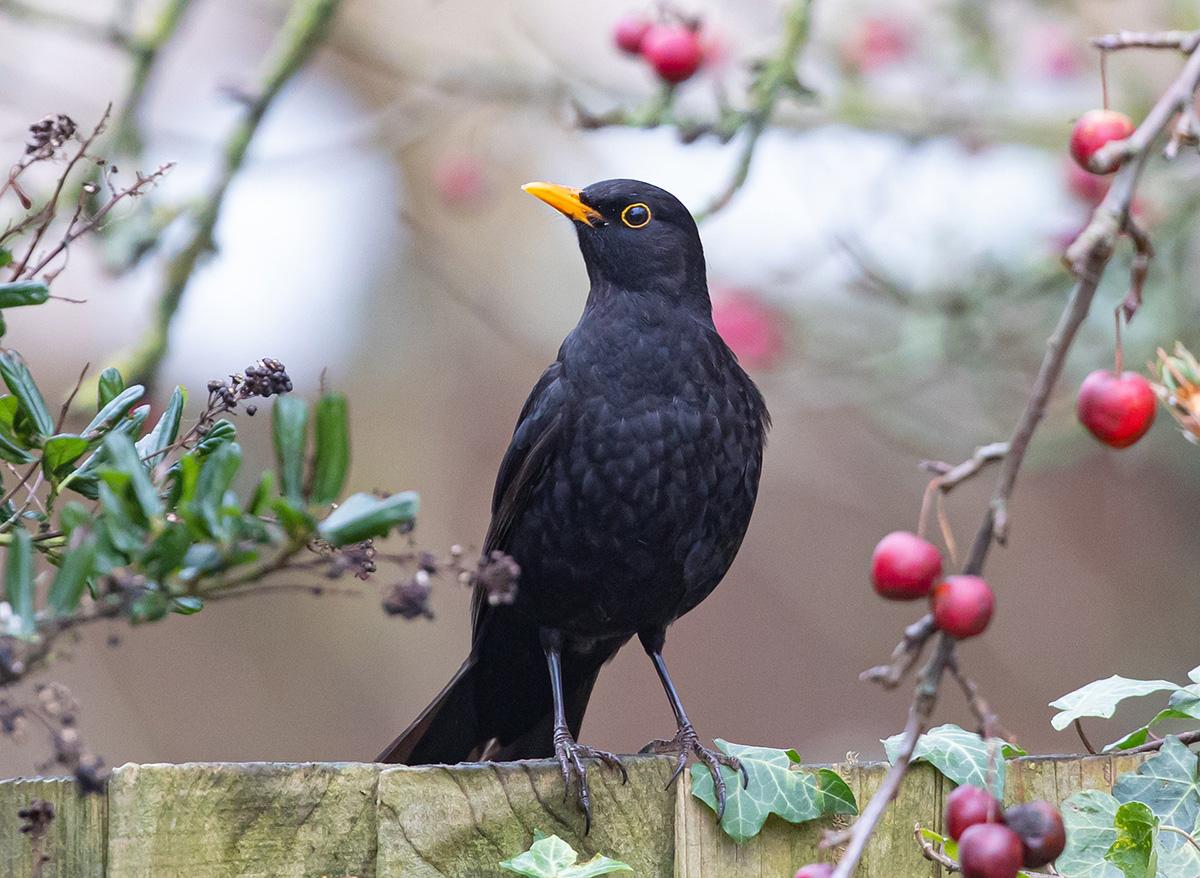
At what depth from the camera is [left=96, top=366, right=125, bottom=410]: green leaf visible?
1.40m

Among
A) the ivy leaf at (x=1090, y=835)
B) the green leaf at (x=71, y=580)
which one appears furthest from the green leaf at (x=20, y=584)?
the ivy leaf at (x=1090, y=835)

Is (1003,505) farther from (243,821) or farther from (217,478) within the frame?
(243,821)

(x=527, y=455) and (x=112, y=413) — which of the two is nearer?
→ (x=112, y=413)

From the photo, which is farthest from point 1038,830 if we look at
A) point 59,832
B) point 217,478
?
point 59,832

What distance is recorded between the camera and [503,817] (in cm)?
169

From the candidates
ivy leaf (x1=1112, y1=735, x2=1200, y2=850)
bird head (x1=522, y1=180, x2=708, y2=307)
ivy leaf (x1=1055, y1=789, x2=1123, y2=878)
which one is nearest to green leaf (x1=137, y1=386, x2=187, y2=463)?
ivy leaf (x1=1055, y1=789, x2=1123, y2=878)

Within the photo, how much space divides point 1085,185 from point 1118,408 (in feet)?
9.14

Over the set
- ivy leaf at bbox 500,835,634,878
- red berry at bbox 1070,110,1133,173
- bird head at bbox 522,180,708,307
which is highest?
bird head at bbox 522,180,708,307

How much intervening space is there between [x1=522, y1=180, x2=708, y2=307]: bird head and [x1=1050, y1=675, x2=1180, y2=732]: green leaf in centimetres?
134

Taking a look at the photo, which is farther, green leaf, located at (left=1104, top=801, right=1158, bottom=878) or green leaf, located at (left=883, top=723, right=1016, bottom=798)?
green leaf, located at (left=883, top=723, right=1016, bottom=798)

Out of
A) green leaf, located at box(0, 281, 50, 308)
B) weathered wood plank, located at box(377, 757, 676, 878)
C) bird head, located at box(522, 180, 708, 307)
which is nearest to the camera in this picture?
green leaf, located at box(0, 281, 50, 308)

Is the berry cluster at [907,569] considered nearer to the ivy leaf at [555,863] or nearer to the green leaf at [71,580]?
the green leaf at [71,580]

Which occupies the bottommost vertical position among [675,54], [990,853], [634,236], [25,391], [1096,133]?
A: [990,853]

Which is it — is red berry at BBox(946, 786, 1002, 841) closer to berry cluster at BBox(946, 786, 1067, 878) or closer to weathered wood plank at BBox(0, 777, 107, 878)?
berry cluster at BBox(946, 786, 1067, 878)
